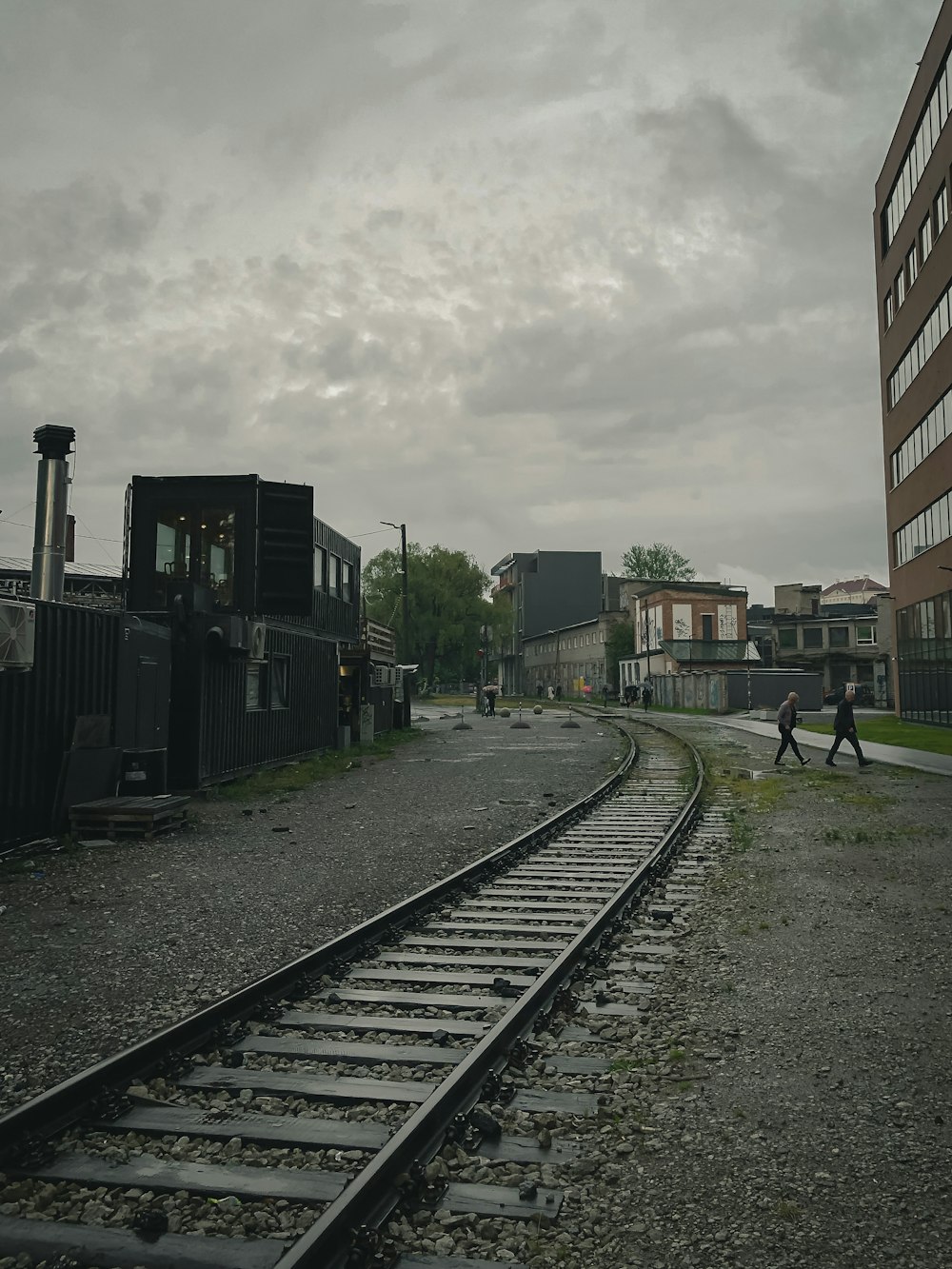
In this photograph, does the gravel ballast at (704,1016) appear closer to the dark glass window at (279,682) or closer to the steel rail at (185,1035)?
the steel rail at (185,1035)

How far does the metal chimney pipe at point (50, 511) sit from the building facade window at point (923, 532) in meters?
27.6

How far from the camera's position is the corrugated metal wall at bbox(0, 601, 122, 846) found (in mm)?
11773

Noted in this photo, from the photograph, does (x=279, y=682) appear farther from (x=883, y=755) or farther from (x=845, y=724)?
(x=883, y=755)

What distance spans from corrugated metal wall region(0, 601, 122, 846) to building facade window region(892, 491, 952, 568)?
28590 mm

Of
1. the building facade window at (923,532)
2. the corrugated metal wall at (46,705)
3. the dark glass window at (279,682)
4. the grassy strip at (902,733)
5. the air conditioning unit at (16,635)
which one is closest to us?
the air conditioning unit at (16,635)

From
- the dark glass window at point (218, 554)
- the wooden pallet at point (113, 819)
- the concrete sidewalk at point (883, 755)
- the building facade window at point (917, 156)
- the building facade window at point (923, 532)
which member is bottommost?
the wooden pallet at point (113, 819)

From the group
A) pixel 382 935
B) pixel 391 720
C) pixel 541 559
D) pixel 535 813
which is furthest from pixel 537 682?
pixel 382 935

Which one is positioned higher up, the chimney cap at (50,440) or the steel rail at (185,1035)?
the chimney cap at (50,440)

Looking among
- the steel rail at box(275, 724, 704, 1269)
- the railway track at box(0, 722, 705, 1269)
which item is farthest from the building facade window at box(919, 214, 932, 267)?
the steel rail at box(275, 724, 704, 1269)

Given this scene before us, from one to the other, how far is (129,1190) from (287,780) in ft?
52.6

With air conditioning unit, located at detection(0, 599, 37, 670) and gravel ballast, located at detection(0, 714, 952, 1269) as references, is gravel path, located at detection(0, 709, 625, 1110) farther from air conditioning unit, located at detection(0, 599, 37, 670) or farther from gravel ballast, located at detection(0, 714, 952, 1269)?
air conditioning unit, located at detection(0, 599, 37, 670)

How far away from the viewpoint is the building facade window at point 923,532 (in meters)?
33.2

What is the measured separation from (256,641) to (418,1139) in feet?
52.8

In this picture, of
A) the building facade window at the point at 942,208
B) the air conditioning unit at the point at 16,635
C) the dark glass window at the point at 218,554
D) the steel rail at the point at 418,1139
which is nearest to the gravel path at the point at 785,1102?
the steel rail at the point at 418,1139
